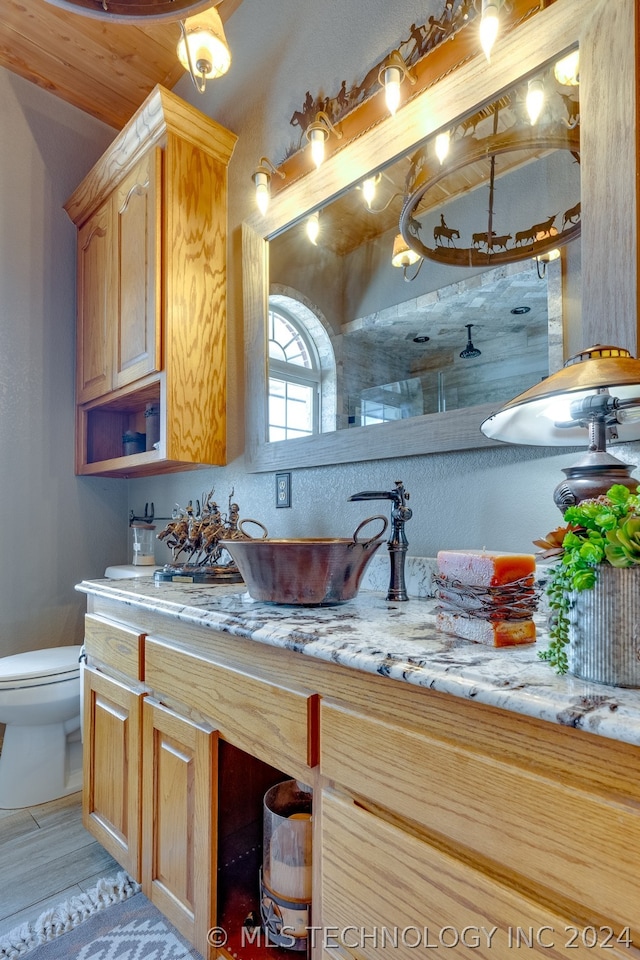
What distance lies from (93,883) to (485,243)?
2043mm

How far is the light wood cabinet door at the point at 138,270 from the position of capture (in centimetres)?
193

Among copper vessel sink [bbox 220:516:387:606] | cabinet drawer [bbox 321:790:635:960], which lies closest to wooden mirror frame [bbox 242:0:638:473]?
copper vessel sink [bbox 220:516:387:606]

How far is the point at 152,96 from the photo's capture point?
1.87 metres

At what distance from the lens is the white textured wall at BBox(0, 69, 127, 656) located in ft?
7.82

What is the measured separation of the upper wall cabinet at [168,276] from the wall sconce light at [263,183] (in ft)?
0.95

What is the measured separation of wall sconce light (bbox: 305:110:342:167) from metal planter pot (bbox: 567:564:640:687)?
1.58m

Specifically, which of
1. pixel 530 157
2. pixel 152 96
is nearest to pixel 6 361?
pixel 152 96

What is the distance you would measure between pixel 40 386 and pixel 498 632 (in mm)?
2459

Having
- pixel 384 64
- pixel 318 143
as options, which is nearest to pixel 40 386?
pixel 318 143

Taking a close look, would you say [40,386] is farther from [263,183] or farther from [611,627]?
[611,627]

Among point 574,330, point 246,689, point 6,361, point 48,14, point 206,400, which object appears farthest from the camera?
point 6,361

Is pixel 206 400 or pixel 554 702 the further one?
pixel 206 400

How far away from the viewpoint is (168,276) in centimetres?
193

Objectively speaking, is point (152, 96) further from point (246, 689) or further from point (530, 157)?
point (246, 689)
